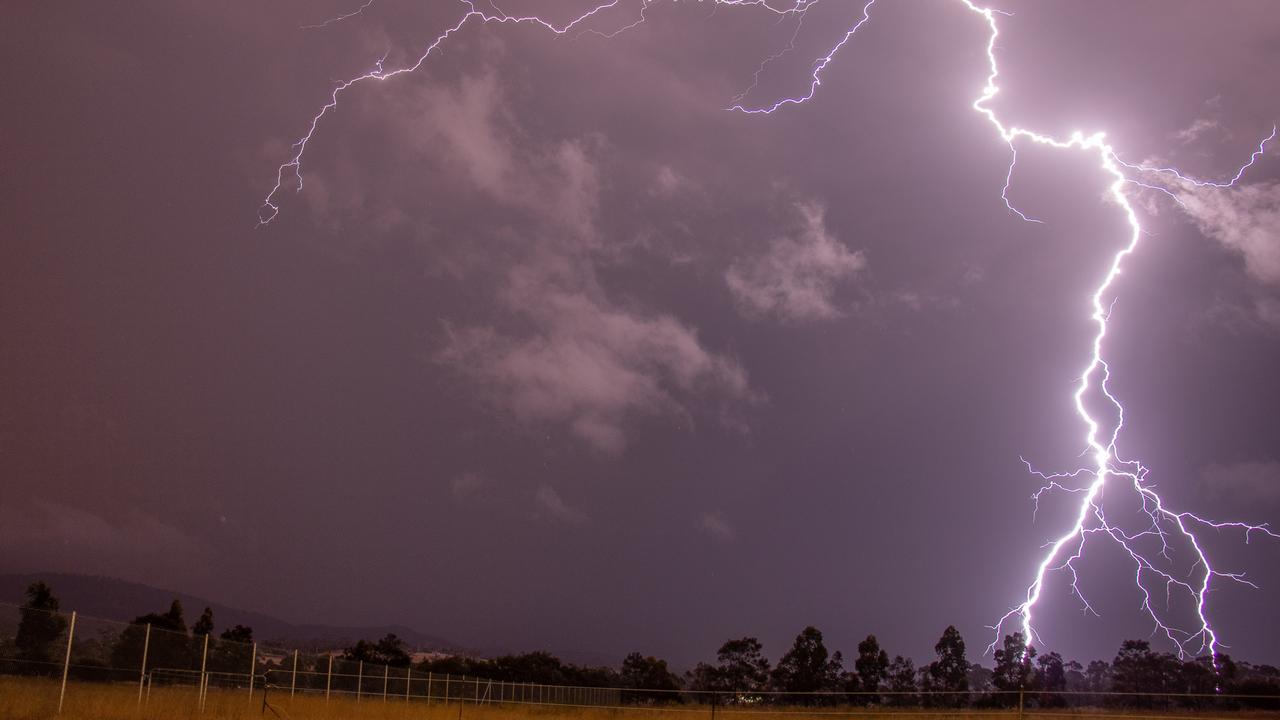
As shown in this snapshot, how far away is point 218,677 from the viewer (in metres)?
16.0

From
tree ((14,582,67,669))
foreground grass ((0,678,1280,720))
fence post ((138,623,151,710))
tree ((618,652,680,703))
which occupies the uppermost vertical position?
tree ((14,582,67,669))

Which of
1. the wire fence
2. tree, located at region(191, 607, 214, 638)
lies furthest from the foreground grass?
tree, located at region(191, 607, 214, 638)

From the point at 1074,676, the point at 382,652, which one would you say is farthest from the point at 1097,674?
the point at 382,652

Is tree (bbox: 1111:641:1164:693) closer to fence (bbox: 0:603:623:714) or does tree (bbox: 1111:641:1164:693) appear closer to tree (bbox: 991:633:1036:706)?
tree (bbox: 991:633:1036:706)

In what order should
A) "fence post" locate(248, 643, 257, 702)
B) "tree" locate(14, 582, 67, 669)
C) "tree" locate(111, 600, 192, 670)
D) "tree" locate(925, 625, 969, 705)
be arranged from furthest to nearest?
"tree" locate(925, 625, 969, 705), "fence post" locate(248, 643, 257, 702), "tree" locate(111, 600, 192, 670), "tree" locate(14, 582, 67, 669)

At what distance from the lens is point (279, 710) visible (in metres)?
16.0

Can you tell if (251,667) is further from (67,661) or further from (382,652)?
(382,652)

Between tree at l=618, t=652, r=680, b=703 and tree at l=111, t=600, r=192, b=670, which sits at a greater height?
tree at l=111, t=600, r=192, b=670

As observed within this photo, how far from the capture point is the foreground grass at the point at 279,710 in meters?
11.1

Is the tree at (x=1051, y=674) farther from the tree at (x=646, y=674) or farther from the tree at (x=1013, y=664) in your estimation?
the tree at (x=646, y=674)

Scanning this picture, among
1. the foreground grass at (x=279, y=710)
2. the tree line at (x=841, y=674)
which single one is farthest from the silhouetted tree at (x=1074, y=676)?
the foreground grass at (x=279, y=710)

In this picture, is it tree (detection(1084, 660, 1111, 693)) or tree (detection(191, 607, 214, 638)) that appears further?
tree (detection(1084, 660, 1111, 693))

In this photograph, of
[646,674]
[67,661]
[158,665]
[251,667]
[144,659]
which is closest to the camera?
[67,661]

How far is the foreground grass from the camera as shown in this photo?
11.1 meters
